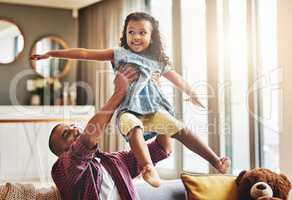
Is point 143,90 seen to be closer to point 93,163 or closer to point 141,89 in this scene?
point 141,89

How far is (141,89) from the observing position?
2469 mm

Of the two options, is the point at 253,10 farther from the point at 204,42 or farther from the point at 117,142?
the point at 117,142

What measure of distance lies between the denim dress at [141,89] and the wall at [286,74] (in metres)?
0.80

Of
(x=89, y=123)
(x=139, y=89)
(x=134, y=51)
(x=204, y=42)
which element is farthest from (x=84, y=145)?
(x=204, y=42)

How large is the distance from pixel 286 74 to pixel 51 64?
2.15 meters

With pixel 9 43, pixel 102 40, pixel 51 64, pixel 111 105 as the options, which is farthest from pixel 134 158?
pixel 9 43

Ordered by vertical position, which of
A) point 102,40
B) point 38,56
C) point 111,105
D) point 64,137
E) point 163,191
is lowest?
point 163,191

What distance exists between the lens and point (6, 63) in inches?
180

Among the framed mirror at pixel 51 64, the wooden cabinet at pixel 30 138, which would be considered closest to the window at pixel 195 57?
the wooden cabinet at pixel 30 138

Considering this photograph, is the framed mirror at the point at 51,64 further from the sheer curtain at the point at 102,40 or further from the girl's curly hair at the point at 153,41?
the girl's curly hair at the point at 153,41

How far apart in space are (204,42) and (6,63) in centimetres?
240

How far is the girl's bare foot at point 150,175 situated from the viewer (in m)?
2.41

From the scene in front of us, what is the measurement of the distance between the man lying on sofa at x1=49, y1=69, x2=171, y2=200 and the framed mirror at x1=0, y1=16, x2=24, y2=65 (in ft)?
7.79

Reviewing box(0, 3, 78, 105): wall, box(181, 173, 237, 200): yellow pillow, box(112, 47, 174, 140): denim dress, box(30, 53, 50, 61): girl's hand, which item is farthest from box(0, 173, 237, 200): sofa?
box(0, 3, 78, 105): wall
